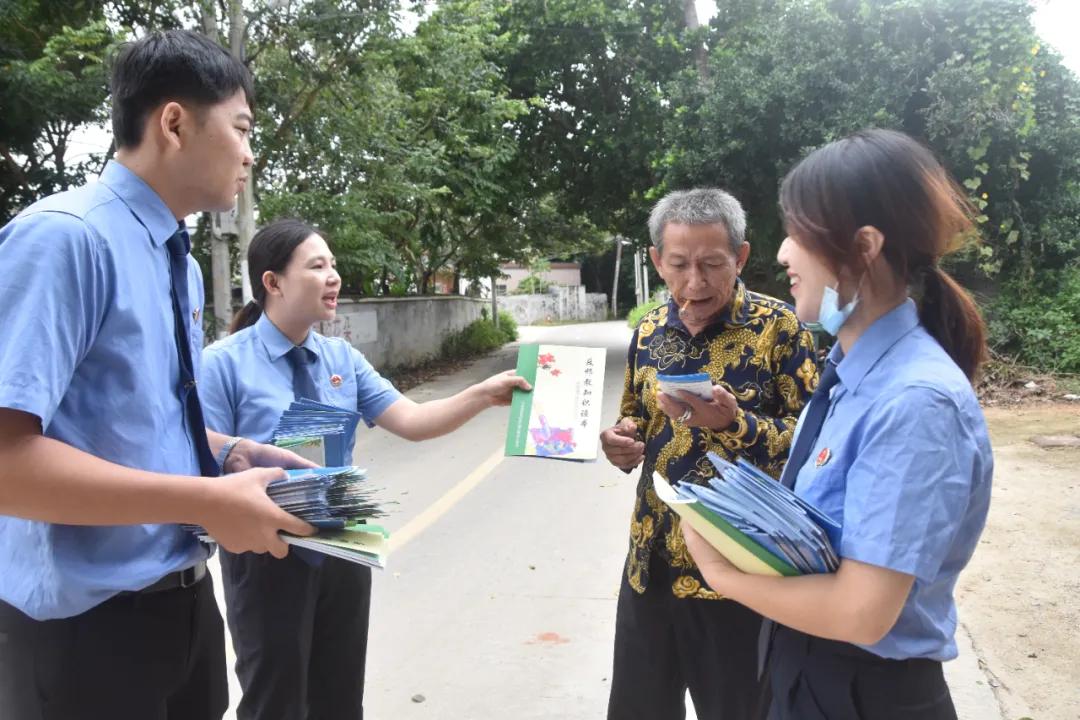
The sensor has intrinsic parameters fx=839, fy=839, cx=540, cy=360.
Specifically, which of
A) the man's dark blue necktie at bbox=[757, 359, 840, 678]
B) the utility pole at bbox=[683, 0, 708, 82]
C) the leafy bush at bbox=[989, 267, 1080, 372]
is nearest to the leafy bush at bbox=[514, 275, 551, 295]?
the utility pole at bbox=[683, 0, 708, 82]

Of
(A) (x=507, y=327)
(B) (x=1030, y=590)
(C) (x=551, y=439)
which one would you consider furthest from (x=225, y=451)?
(A) (x=507, y=327)

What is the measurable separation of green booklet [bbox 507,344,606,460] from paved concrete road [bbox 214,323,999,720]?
0.41 m

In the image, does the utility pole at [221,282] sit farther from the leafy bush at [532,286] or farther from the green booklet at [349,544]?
the leafy bush at [532,286]

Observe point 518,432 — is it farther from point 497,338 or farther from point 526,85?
point 497,338

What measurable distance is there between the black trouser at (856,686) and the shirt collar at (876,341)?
1.51ft

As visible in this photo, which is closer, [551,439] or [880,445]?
[880,445]

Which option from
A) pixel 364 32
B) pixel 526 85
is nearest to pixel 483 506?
pixel 364 32

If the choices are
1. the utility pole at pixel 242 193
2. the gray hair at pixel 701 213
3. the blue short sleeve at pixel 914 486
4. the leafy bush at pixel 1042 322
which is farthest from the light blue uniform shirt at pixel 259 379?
the leafy bush at pixel 1042 322

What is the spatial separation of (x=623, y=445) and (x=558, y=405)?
318 mm

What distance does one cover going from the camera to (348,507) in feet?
4.71

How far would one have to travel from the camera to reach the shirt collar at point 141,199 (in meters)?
1.44

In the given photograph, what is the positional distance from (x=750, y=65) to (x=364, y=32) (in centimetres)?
571

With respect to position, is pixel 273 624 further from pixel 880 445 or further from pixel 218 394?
pixel 880 445

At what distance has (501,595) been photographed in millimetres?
4445
